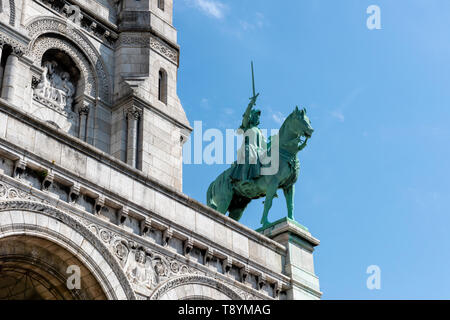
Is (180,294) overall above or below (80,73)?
below

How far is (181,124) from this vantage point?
32.9 meters

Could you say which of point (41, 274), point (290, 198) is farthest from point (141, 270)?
point (290, 198)

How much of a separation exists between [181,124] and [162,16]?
4.84 metres

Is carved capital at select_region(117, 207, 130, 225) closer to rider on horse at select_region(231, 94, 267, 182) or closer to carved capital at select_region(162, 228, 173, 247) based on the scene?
carved capital at select_region(162, 228, 173, 247)

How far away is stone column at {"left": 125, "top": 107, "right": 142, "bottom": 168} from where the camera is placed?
30.5 m

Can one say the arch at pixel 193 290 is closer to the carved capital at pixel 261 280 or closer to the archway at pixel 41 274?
the carved capital at pixel 261 280

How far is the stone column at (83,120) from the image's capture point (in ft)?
101

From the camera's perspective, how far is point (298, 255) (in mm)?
25656

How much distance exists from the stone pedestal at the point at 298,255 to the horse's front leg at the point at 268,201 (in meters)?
0.77

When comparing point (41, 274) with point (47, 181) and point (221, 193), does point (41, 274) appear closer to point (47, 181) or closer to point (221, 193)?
point (47, 181)

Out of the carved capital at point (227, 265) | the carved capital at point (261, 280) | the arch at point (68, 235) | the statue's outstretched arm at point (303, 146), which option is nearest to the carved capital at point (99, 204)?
the arch at point (68, 235)

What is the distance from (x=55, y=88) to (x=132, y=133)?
122 inches
